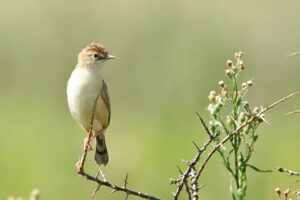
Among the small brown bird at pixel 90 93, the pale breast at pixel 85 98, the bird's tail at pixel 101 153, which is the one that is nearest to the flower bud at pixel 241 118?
the small brown bird at pixel 90 93

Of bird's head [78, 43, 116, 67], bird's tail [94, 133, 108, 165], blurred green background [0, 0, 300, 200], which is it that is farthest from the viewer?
blurred green background [0, 0, 300, 200]

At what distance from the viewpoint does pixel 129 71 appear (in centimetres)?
1415

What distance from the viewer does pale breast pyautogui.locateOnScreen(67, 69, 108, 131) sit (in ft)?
18.4

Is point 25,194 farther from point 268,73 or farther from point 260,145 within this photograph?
point 268,73

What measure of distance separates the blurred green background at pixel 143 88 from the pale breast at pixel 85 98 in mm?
3086

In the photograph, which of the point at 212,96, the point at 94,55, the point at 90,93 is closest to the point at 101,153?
the point at 94,55

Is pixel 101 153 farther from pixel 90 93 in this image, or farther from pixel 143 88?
pixel 143 88

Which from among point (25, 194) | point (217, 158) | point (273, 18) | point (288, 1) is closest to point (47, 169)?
point (25, 194)

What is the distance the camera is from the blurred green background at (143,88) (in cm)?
1045

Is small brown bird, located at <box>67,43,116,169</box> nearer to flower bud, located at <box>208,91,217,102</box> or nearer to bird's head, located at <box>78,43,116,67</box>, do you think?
bird's head, located at <box>78,43,116,67</box>

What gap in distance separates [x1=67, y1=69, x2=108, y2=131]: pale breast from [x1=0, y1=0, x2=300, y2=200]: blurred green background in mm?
3086

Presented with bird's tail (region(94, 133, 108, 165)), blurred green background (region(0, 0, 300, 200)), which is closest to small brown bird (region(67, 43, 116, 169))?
bird's tail (region(94, 133, 108, 165))

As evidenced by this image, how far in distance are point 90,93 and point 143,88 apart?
7686mm

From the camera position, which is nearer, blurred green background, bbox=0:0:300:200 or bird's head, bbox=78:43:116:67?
bird's head, bbox=78:43:116:67
